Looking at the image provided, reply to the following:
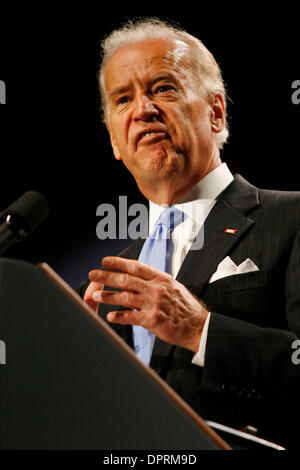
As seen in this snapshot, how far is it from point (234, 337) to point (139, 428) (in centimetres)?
59

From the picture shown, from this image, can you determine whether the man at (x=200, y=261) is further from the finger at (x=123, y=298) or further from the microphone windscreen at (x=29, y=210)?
the microphone windscreen at (x=29, y=210)

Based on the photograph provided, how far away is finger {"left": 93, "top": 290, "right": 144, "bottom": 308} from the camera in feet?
3.30

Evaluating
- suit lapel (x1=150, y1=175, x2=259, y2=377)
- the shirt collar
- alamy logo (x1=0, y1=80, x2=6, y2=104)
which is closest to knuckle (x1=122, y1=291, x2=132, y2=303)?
suit lapel (x1=150, y1=175, x2=259, y2=377)

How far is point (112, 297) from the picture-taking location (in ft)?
3.35

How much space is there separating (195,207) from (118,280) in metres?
0.68

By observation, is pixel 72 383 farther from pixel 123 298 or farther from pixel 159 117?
pixel 159 117

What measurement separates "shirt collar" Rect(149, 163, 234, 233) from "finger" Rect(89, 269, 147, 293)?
616 mm

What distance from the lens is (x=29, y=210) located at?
937 mm

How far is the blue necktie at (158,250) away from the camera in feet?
4.66

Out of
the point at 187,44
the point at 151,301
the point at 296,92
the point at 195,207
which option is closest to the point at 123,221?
the point at 195,207

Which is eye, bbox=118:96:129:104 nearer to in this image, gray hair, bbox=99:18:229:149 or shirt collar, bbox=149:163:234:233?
gray hair, bbox=99:18:229:149

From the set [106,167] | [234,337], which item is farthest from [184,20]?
[234,337]

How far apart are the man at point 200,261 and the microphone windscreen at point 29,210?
0.15 metres

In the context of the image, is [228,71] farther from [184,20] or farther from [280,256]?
[280,256]
